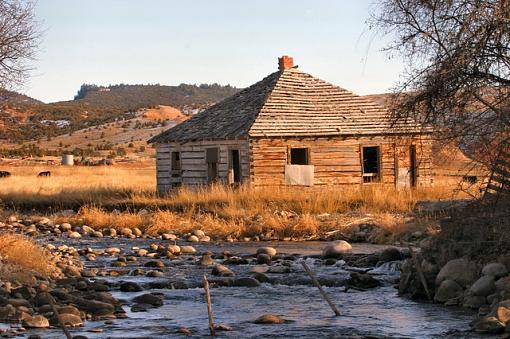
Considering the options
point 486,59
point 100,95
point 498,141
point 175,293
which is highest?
point 100,95

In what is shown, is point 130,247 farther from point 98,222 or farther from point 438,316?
point 438,316

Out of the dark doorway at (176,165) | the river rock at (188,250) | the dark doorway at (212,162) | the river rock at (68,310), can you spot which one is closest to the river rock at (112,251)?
the river rock at (188,250)

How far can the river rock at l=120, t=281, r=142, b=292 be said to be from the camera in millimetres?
14484

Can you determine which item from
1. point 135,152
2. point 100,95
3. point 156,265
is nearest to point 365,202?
point 156,265

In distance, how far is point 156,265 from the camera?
17.5 m

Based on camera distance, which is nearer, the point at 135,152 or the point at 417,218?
the point at 417,218

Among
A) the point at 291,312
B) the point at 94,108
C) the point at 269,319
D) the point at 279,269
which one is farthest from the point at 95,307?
the point at 94,108

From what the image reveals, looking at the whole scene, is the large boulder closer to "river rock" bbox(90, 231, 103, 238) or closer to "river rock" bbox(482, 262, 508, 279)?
"river rock" bbox(482, 262, 508, 279)

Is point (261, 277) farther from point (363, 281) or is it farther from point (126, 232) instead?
point (126, 232)

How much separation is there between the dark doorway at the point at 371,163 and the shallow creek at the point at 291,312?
1350 centimetres

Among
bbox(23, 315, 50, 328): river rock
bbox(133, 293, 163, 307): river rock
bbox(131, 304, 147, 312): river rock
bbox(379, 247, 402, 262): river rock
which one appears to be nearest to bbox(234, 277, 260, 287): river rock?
bbox(133, 293, 163, 307): river rock

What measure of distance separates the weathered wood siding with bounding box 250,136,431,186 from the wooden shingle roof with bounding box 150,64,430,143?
1.20 feet

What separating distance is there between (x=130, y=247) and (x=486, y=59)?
10.4 m

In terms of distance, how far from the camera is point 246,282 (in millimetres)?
15078
